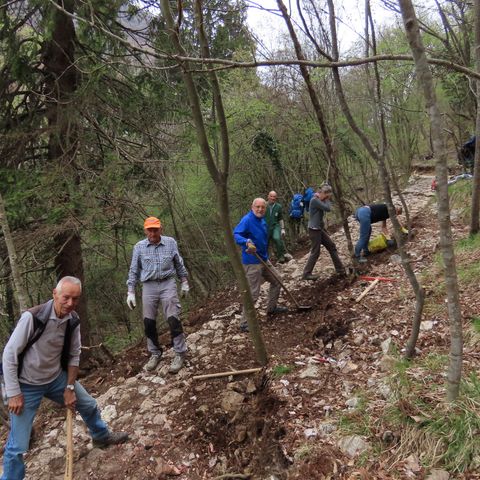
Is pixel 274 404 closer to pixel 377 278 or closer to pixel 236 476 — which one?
pixel 236 476

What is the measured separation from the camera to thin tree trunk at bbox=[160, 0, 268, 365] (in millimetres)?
3119

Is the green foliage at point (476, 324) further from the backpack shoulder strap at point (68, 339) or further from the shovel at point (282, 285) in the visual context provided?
the backpack shoulder strap at point (68, 339)

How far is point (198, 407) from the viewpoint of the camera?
4.24 m

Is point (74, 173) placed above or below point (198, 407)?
above

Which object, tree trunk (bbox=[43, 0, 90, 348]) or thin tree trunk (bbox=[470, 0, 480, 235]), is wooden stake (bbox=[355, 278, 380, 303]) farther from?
tree trunk (bbox=[43, 0, 90, 348])

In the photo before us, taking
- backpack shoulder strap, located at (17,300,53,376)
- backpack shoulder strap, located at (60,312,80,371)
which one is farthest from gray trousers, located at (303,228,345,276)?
backpack shoulder strap, located at (17,300,53,376)

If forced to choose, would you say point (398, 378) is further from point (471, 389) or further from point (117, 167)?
point (117, 167)

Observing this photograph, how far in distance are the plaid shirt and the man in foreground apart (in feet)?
4.68

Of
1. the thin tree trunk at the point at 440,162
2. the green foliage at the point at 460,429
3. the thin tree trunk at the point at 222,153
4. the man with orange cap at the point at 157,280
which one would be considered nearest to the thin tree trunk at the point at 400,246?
the green foliage at the point at 460,429

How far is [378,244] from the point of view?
7.82m

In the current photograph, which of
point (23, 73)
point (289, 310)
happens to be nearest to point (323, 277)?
point (289, 310)

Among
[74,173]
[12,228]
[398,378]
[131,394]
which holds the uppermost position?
[74,173]

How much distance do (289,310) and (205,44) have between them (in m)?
4.30

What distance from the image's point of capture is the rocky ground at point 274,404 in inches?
125
